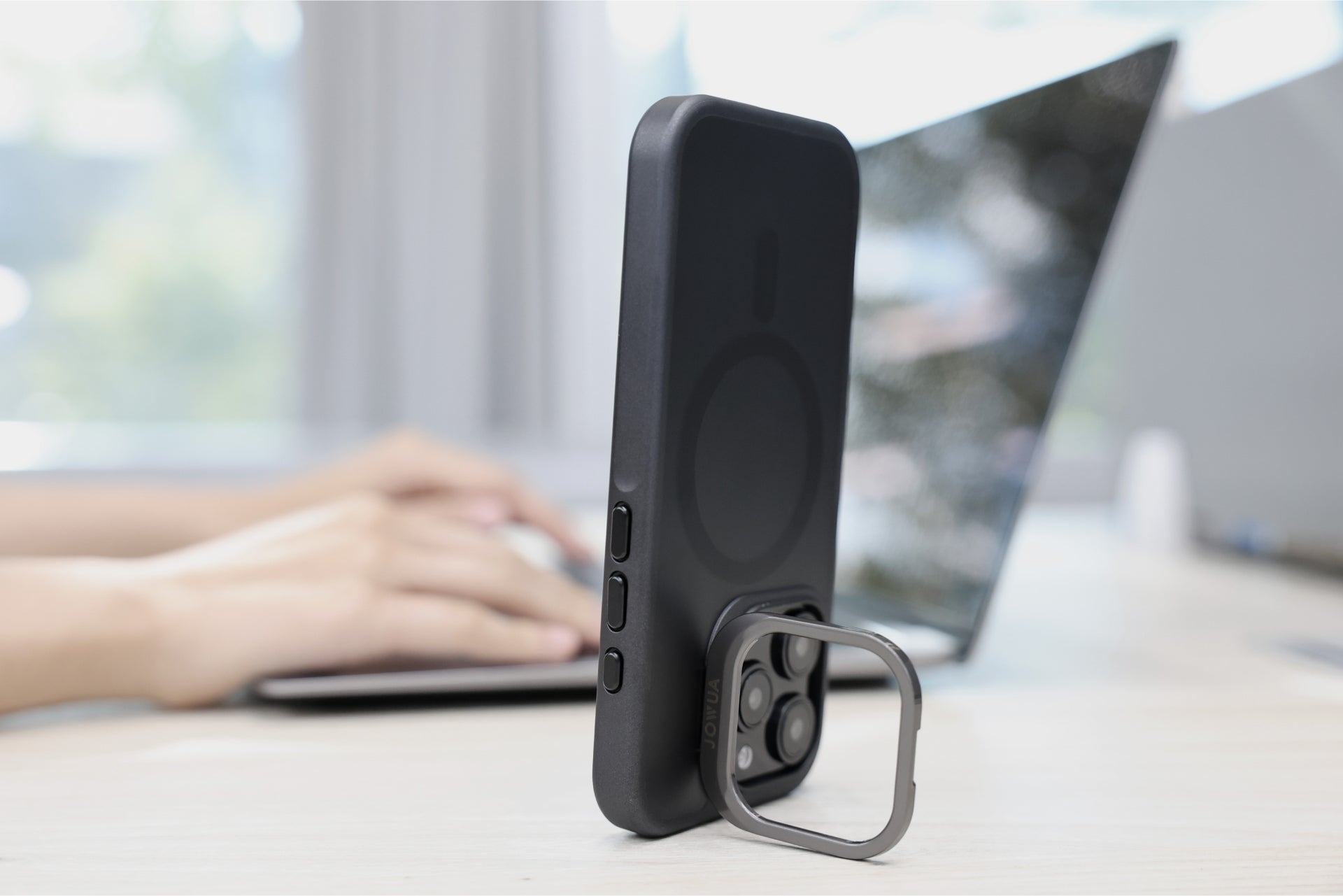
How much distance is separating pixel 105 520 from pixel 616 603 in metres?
0.65

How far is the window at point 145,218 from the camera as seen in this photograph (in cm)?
196

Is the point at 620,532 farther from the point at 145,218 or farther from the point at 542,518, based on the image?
the point at 145,218

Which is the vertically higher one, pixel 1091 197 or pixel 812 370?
pixel 1091 197

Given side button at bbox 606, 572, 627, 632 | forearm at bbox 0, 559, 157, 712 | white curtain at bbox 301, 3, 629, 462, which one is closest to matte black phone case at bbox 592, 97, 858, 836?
side button at bbox 606, 572, 627, 632

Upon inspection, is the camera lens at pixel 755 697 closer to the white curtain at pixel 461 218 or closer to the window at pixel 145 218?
the white curtain at pixel 461 218

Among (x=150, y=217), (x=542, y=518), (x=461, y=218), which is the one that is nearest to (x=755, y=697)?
(x=542, y=518)

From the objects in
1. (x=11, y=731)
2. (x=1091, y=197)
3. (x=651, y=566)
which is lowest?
(x=11, y=731)

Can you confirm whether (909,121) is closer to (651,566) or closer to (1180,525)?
(651,566)

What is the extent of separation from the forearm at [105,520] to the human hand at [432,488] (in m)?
0.06

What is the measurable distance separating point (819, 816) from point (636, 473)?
16cm

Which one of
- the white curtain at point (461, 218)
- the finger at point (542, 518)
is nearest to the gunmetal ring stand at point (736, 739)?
the finger at point (542, 518)

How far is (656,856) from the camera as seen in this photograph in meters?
0.36

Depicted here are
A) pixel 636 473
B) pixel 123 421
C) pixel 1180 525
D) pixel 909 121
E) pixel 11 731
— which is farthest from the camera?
pixel 123 421

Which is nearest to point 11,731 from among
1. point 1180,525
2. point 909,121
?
point 909,121
